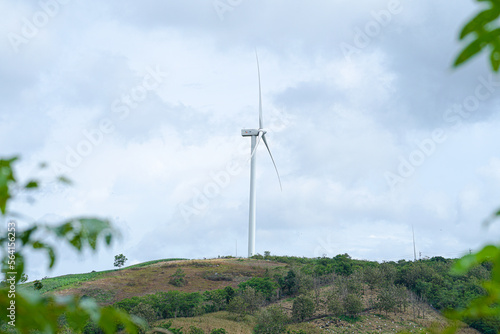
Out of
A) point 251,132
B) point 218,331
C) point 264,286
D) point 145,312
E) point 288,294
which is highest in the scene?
point 251,132

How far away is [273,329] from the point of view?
19.1 metres

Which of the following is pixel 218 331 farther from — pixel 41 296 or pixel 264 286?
pixel 41 296

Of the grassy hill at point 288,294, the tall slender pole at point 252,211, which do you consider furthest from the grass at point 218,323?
the tall slender pole at point 252,211

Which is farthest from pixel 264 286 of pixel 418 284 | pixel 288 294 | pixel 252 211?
pixel 252 211

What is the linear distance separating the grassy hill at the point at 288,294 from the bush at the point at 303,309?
129 mm

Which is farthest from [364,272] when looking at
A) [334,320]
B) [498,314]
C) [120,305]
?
[498,314]

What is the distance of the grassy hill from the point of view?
21.0 metres

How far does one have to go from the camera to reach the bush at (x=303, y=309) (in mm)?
21609

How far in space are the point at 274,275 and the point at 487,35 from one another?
29.2 meters

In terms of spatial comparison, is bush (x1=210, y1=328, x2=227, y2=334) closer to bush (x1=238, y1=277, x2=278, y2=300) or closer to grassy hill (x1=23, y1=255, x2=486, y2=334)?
grassy hill (x1=23, y1=255, x2=486, y2=334)

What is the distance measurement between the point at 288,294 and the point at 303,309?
5072mm

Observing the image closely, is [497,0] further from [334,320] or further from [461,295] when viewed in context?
[461,295]

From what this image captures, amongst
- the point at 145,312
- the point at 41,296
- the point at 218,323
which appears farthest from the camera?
the point at 145,312

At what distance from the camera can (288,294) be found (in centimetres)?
2659
